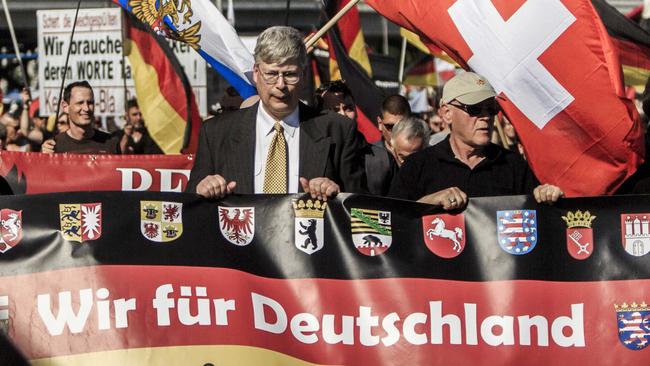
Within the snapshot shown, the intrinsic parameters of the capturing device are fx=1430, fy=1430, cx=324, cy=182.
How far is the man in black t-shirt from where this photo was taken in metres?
10.5

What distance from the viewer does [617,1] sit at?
1794 inches

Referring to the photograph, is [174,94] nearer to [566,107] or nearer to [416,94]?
[566,107]

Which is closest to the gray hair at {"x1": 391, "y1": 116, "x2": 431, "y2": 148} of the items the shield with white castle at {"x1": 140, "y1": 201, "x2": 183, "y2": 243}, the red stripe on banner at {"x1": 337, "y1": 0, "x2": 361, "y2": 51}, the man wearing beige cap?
the man wearing beige cap

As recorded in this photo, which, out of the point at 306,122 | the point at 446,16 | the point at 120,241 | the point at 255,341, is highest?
the point at 446,16

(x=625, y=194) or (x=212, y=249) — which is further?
(x=625, y=194)

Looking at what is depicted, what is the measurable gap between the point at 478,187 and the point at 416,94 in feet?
57.9

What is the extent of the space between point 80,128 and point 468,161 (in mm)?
4809

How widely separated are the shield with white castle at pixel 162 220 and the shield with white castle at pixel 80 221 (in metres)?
0.18

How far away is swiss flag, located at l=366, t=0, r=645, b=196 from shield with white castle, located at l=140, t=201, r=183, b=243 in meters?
1.63

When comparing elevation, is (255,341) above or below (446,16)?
below

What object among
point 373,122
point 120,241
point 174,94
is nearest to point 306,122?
point 120,241

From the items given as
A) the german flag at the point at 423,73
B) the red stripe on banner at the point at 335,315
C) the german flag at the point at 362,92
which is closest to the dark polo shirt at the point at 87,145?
the german flag at the point at 362,92

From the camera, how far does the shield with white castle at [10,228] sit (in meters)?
5.63

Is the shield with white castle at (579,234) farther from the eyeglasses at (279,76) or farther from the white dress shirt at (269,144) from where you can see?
the eyeglasses at (279,76)
